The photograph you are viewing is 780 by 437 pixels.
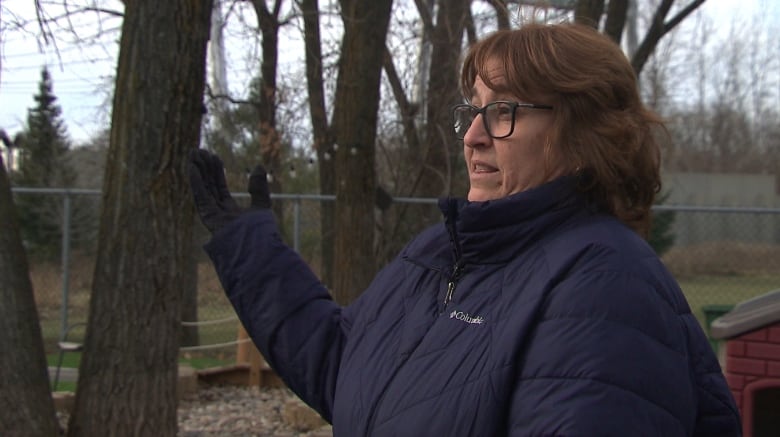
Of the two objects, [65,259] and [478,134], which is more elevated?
[478,134]

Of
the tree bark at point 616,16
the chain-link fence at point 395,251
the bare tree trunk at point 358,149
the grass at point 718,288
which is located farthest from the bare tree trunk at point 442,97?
the bare tree trunk at point 358,149

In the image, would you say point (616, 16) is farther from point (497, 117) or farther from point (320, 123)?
point (497, 117)

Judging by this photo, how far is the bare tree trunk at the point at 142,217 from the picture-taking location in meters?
4.20

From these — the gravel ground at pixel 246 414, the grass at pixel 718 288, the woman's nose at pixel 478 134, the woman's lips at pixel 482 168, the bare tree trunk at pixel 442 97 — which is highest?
the bare tree trunk at pixel 442 97

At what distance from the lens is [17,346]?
3.95 metres

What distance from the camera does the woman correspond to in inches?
56.5

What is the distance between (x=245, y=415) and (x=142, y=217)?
328cm

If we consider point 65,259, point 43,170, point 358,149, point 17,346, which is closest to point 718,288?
point 358,149

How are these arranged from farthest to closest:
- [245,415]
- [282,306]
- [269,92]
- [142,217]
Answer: [269,92] < [245,415] < [142,217] < [282,306]

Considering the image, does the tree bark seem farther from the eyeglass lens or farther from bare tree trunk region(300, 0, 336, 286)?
the eyeglass lens

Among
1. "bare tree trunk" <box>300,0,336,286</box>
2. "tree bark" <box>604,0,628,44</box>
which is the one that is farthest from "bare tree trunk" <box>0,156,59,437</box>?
"bare tree trunk" <box>300,0,336,286</box>

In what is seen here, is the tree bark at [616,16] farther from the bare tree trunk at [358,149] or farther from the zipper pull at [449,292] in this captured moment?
the zipper pull at [449,292]

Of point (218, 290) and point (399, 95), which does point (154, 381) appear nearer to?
point (218, 290)

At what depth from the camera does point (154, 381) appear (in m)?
4.31
